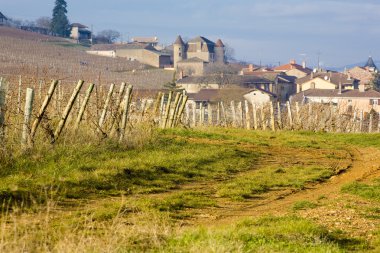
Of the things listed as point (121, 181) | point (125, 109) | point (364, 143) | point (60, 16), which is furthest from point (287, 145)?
point (60, 16)

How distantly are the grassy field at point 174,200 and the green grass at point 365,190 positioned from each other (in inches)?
0.9

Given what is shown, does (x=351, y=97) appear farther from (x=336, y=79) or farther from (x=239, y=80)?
(x=336, y=79)

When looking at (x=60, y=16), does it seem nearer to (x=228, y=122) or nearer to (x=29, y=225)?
(x=228, y=122)

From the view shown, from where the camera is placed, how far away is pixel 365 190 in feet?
44.2

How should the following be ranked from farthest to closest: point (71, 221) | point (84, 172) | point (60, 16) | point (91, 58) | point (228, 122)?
point (60, 16) → point (91, 58) → point (228, 122) → point (84, 172) → point (71, 221)

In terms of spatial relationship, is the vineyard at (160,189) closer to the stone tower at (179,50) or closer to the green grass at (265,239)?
the green grass at (265,239)

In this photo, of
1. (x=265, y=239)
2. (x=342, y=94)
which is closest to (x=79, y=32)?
(x=342, y=94)

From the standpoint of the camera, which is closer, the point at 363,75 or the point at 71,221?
the point at 71,221

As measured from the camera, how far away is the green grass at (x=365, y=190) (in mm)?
12906

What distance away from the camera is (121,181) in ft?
42.6

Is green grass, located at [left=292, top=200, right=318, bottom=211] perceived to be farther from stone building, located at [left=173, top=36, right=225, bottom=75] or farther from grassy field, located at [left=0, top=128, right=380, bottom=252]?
stone building, located at [left=173, top=36, right=225, bottom=75]

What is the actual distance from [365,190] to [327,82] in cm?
11278

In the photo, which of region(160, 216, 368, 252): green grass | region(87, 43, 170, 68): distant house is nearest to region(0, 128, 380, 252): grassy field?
region(160, 216, 368, 252): green grass

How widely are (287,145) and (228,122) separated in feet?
49.5
